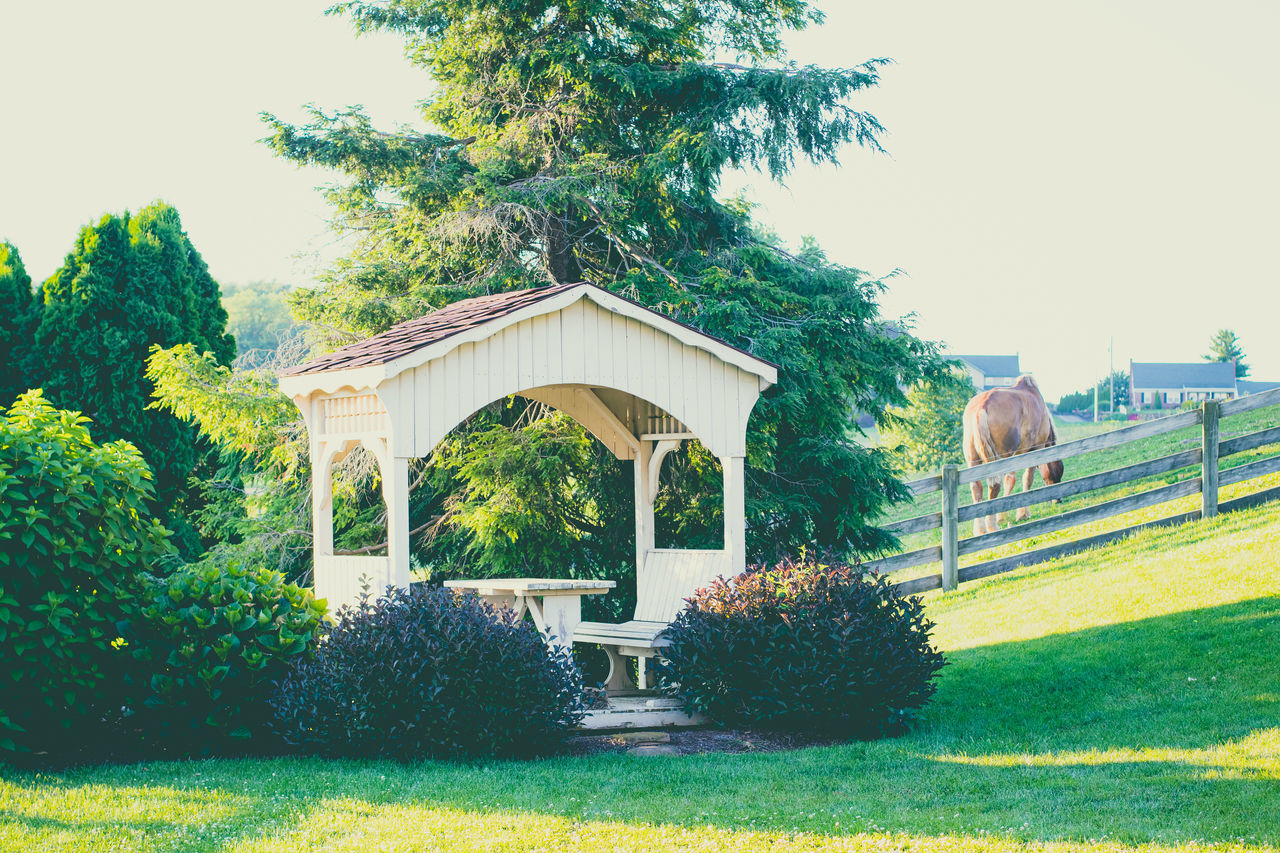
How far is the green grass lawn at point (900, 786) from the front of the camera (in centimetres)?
534

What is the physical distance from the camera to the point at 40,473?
7191mm

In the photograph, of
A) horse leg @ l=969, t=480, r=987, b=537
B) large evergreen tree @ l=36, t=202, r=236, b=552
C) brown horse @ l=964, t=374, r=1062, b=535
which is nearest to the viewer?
large evergreen tree @ l=36, t=202, r=236, b=552

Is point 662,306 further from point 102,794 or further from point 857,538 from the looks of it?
point 102,794

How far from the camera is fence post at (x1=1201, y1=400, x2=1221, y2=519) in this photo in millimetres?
12539

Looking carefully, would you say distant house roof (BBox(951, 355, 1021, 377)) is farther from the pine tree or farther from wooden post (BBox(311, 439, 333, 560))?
wooden post (BBox(311, 439, 333, 560))

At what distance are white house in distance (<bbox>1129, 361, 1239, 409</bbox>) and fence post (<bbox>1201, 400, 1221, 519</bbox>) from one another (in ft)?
273

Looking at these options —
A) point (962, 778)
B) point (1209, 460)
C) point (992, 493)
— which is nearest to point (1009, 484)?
point (992, 493)

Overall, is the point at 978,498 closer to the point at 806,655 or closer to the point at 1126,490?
the point at 1126,490

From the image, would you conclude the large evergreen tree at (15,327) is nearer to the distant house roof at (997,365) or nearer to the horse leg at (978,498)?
the horse leg at (978,498)

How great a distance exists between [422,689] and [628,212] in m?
7.05

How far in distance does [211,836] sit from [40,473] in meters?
3.08

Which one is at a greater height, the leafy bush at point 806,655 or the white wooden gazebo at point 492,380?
the white wooden gazebo at point 492,380

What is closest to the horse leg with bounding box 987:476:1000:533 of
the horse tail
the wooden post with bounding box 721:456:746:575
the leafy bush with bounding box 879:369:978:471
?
the horse tail

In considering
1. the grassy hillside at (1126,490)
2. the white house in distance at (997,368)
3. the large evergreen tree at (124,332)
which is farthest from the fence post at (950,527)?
the white house in distance at (997,368)
